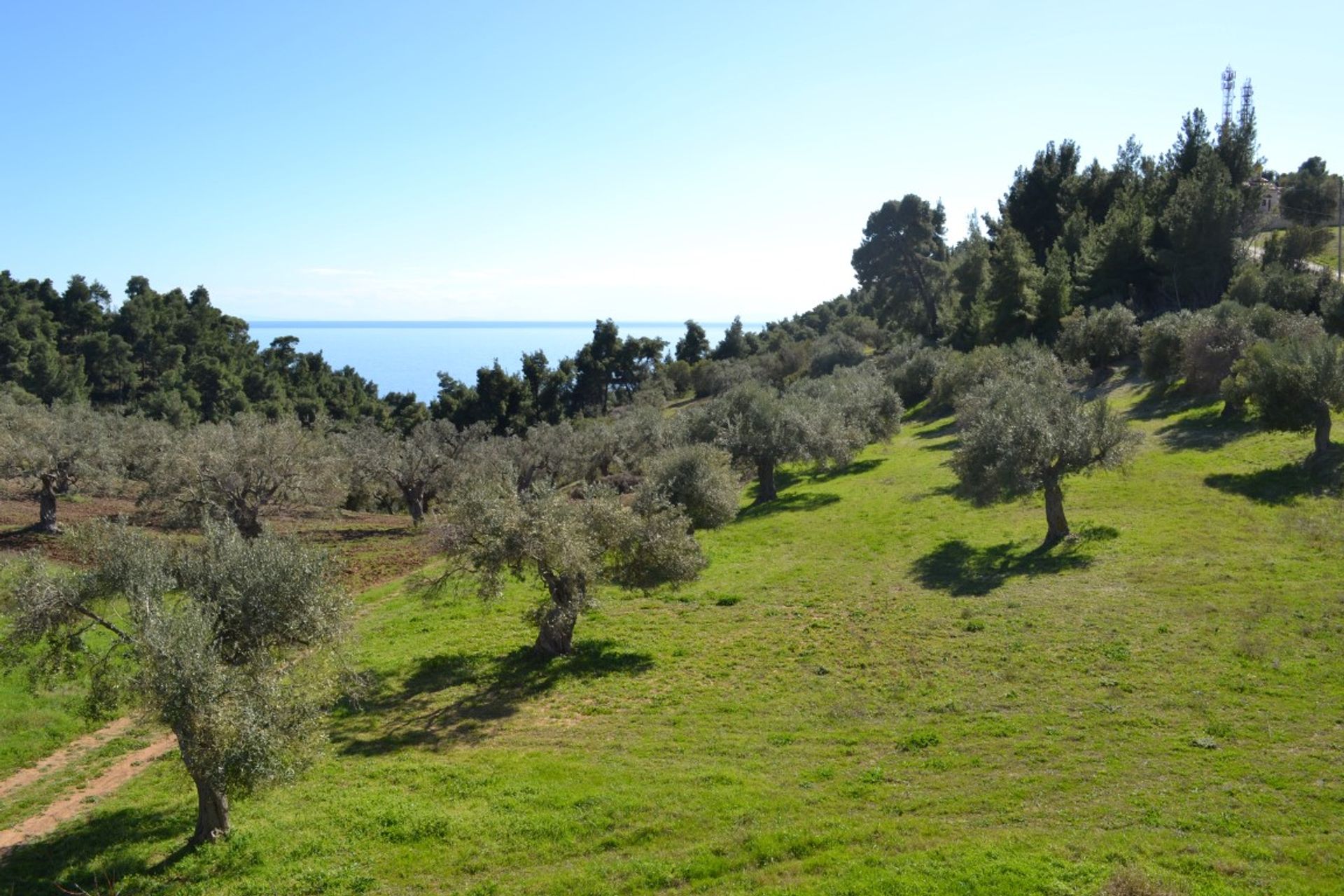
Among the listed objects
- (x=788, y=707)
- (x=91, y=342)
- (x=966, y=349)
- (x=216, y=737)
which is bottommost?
(x=788, y=707)

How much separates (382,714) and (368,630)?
10588 mm

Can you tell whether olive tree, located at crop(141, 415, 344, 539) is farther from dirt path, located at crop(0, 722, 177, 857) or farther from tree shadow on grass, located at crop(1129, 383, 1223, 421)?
tree shadow on grass, located at crop(1129, 383, 1223, 421)

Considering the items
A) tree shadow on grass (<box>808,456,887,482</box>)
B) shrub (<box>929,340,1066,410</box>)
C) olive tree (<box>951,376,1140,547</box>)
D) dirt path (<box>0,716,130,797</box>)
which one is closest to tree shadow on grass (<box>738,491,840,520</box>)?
tree shadow on grass (<box>808,456,887,482</box>)

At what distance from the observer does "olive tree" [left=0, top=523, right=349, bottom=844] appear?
54.4 ft

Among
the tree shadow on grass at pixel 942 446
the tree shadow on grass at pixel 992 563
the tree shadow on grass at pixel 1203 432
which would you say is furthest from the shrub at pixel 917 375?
the tree shadow on grass at pixel 992 563

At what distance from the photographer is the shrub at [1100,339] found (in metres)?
72.2

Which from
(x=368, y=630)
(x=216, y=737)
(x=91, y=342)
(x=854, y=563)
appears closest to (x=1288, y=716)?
(x=854, y=563)

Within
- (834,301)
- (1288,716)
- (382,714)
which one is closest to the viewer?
(1288,716)

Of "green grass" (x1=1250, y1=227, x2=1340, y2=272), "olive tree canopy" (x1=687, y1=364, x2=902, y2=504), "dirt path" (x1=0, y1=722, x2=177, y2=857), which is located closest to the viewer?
"dirt path" (x1=0, y1=722, x2=177, y2=857)

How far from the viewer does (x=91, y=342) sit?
9950 centimetres

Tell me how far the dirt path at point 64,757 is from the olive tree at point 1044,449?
3527cm

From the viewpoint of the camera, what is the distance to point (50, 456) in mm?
47469

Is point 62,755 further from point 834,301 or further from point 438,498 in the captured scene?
point 834,301

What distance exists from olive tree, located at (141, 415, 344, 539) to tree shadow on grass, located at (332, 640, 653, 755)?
67.3ft
